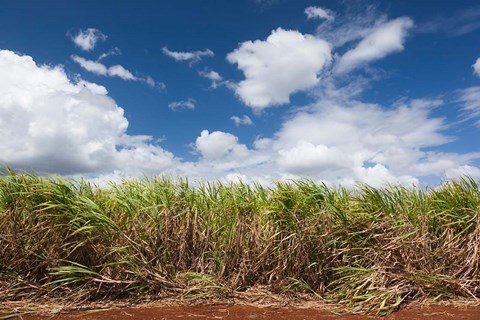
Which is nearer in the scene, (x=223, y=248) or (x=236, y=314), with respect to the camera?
(x=236, y=314)

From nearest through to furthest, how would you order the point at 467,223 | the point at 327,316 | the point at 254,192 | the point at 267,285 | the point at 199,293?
1. the point at 327,316
2. the point at 199,293
3. the point at 267,285
4. the point at 467,223
5. the point at 254,192

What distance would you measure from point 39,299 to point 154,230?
154cm

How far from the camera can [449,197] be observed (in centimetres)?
587

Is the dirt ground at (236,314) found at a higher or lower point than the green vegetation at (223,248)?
lower

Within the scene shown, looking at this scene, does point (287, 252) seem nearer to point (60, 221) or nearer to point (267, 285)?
point (267, 285)

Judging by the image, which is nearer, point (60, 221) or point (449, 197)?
point (60, 221)

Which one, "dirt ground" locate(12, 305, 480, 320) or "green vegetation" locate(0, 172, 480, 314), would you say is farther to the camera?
"green vegetation" locate(0, 172, 480, 314)

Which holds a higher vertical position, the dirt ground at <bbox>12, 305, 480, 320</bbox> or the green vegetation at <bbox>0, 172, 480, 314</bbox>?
the green vegetation at <bbox>0, 172, 480, 314</bbox>

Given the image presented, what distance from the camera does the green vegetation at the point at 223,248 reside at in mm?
4879

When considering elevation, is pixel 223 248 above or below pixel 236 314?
above

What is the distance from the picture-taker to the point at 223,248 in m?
Answer: 5.22

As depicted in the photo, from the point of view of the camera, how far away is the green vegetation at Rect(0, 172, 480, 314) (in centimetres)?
488

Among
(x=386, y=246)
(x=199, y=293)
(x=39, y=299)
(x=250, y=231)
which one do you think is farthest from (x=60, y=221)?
(x=386, y=246)

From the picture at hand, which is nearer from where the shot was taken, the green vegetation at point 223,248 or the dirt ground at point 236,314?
the dirt ground at point 236,314
